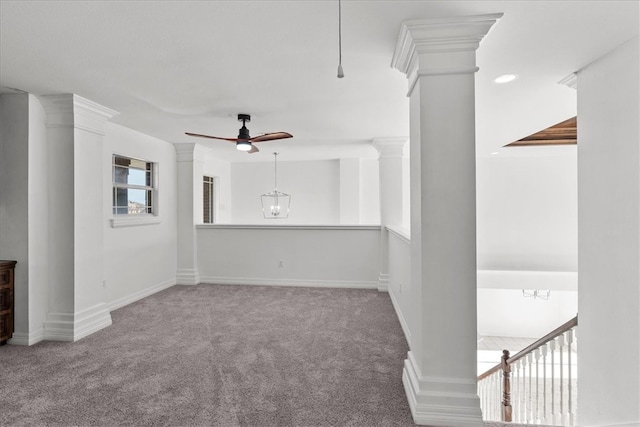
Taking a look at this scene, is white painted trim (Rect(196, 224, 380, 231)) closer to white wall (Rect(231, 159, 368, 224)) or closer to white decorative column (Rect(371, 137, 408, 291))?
white decorative column (Rect(371, 137, 408, 291))

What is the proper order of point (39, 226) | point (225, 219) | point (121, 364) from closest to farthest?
→ point (121, 364)
point (39, 226)
point (225, 219)

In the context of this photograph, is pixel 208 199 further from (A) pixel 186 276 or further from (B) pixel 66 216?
(B) pixel 66 216

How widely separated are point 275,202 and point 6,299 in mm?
5325

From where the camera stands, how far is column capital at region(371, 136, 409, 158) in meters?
5.17

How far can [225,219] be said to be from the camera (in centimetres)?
805

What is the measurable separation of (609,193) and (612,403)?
1.41 metres

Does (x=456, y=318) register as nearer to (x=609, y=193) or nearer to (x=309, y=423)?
(x=309, y=423)

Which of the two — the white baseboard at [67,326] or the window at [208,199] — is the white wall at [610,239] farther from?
the window at [208,199]

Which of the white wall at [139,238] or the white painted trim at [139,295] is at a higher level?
the white wall at [139,238]

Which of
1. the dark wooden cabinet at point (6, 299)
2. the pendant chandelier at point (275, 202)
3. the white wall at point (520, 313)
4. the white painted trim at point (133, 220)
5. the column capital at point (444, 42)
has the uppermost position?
the column capital at point (444, 42)

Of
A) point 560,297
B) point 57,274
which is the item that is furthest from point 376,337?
point 560,297

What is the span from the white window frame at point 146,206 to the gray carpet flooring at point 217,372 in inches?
45.0

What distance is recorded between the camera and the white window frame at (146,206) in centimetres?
433

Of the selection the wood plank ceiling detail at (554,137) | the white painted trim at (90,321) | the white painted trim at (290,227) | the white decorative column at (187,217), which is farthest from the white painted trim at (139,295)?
the wood plank ceiling detail at (554,137)
